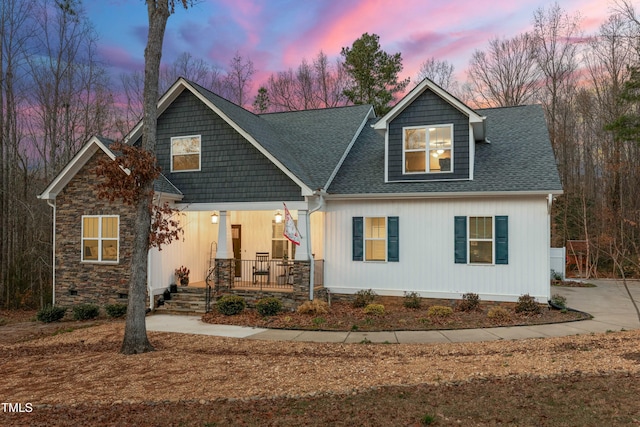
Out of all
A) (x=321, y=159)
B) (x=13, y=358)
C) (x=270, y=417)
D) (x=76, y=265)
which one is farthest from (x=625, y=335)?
(x=76, y=265)

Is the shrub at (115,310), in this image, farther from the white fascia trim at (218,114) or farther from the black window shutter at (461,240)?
the black window shutter at (461,240)

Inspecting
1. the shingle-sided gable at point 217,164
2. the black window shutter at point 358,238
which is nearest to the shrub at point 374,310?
the black window shutter at point 358,238

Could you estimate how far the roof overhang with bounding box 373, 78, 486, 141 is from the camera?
12844mm

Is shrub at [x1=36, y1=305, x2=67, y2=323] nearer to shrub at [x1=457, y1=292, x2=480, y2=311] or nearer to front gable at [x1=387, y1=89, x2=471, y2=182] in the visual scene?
front gable at [x1=387, y1=89, x2=471, y2=182]

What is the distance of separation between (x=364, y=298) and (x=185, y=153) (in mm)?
7533

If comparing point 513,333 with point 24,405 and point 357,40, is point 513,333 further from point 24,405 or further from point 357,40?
point 357,40

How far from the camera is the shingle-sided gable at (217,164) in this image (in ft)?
44.1

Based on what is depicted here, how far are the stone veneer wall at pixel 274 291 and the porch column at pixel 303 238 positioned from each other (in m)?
0.18

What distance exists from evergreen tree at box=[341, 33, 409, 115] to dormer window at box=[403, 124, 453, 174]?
16371 mm

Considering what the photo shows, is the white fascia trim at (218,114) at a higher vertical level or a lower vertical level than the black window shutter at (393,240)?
higher

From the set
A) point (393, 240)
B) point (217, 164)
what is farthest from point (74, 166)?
point (393, 240)

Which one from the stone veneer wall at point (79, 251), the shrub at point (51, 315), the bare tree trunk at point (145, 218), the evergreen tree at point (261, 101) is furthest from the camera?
the evergreen tree at point (261, 101)

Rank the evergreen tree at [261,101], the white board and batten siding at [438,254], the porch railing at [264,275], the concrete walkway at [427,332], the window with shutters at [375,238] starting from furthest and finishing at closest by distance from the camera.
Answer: the evergreen tree at [261,101], the porch railing at [264,275], the window with shutters at [375,238], the white board and batten siding at [438,254], the concrete walkway at [427,332]

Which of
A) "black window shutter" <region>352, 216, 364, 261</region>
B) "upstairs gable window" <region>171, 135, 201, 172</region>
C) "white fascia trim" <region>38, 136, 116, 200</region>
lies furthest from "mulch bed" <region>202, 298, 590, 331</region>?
"white fascia trim" <region>38, 136, 116, 200</region>
